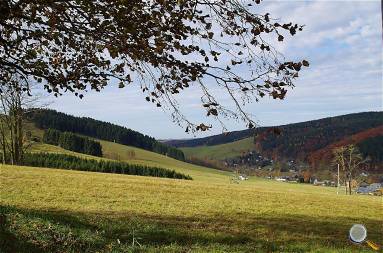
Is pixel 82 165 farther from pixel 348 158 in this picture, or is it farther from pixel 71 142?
pixel 348 158

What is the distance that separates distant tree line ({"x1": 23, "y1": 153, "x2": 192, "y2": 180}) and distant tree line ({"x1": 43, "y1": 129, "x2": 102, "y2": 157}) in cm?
3489

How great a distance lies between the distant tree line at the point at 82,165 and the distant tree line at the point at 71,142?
3489 cm

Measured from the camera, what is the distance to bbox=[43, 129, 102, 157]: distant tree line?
14412cm

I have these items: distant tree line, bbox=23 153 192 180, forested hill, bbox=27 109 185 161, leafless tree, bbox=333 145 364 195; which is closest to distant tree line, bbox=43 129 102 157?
forested hill, bbox=27 109 185 161

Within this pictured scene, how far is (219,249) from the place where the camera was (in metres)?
12.0

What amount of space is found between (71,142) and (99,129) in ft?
147

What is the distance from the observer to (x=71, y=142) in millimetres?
144500

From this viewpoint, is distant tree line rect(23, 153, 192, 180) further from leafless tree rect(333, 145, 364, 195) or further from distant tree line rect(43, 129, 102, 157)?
leafless tree rect(333, 145, 364, 195)

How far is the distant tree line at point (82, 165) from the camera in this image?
323ft

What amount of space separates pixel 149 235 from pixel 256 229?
6.11 metres

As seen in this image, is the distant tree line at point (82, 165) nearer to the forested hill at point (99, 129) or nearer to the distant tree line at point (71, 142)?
the distant tree line at point (71, 142)

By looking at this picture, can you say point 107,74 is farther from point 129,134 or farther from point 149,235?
point 129,134

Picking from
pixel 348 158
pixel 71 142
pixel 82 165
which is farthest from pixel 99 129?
pixel 348 158

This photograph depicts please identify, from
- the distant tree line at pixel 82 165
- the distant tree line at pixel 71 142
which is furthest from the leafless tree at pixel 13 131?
the distant tree line at pixel 71 142
